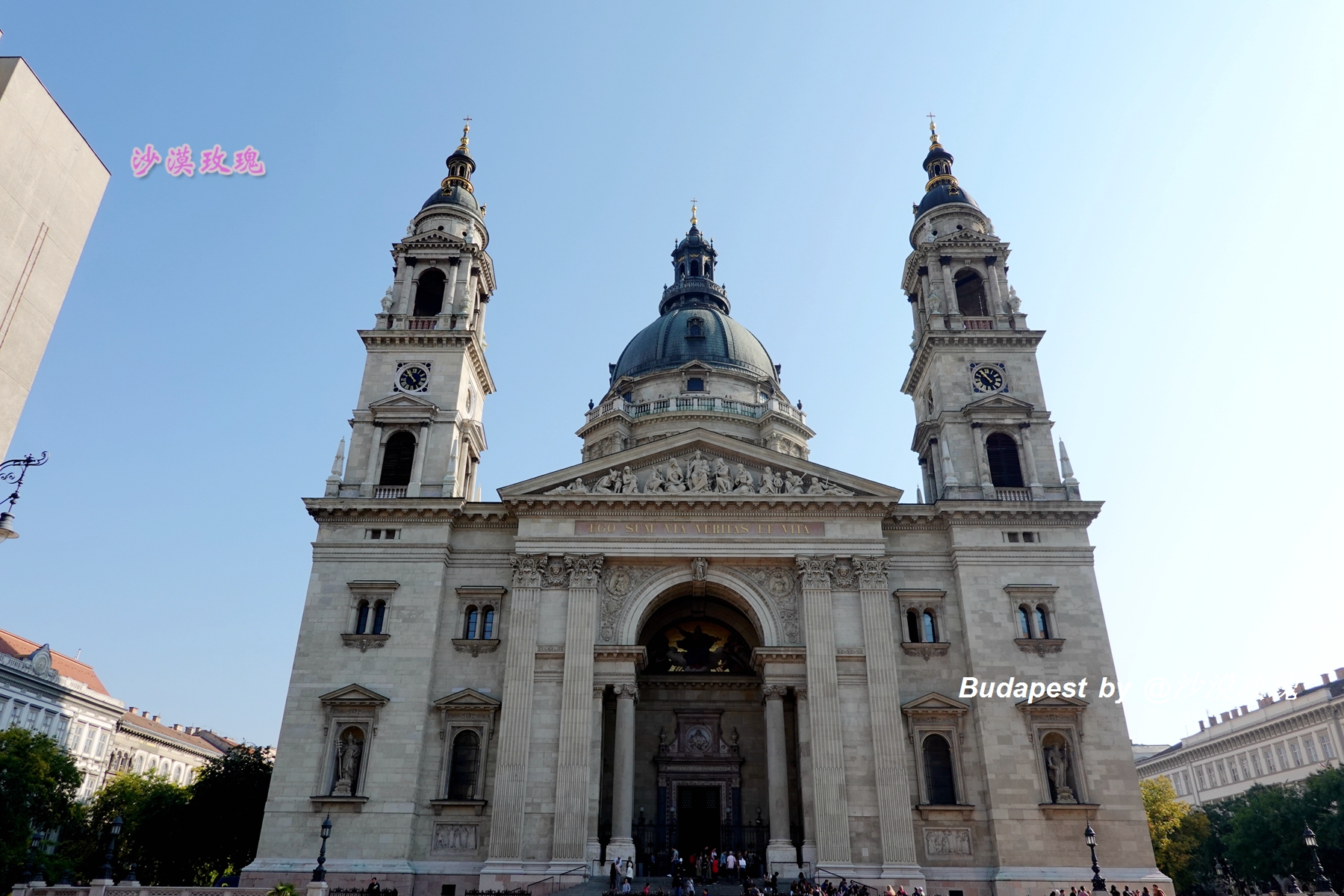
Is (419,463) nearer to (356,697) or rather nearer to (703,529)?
(356,697)

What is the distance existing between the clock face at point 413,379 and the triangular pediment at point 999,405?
76.4ft

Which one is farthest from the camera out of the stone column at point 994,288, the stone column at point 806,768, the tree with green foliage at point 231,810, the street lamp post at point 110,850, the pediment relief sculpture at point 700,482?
the stone column at point 994,288

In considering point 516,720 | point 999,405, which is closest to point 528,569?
point 516,720

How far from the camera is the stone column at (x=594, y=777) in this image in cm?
3084

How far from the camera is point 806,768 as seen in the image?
32750 mm

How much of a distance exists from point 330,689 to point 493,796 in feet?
24.3

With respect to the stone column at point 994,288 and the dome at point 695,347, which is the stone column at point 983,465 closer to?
the stone column at point 994,288

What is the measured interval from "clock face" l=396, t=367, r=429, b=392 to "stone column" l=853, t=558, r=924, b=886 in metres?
19.9

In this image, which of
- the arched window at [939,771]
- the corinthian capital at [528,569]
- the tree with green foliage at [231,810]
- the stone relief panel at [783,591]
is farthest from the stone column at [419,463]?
the arched window at [939,771]

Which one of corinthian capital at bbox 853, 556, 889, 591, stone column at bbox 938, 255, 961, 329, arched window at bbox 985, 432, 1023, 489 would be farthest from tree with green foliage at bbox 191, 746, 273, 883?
stone column at bbox 938, 255, 961, 329

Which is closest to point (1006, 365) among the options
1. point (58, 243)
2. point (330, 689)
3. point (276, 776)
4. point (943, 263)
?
point (943, 263)

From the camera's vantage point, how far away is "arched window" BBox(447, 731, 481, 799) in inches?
1294

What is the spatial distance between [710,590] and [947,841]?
12.1m

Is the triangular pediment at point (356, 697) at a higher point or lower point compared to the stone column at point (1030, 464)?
lower
